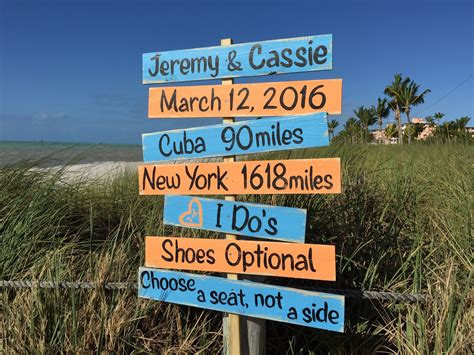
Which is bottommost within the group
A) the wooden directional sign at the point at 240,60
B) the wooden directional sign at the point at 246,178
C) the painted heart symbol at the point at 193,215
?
the painted heart symbol at the point at 193,215

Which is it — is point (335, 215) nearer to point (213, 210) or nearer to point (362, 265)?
point (362, 265)

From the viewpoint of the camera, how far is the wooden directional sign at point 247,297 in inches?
64.9

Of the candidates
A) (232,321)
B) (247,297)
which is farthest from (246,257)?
(232,321)

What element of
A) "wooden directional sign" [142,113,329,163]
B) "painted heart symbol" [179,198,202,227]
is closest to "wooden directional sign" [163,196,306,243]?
"painted heart symbol" [179,198,202,227]

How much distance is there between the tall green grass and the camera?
1.82 metres

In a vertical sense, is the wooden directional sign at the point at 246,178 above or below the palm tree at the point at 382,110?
below

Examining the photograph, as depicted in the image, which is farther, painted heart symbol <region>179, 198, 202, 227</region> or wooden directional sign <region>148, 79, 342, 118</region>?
painted heart symbol <region>179, 198, 202, 227</region>

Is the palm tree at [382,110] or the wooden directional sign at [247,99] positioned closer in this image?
the wooden directional sign at [247,99]

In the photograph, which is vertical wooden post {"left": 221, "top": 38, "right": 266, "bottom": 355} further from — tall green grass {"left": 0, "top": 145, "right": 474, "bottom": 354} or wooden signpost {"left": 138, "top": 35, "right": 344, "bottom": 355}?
tall green grass {"left": 0, "top": 145, "right": 474, "bottom": 354}

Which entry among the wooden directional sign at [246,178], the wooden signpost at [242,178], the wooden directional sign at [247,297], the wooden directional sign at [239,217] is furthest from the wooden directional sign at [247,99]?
the wooden directional sign at [247,297]

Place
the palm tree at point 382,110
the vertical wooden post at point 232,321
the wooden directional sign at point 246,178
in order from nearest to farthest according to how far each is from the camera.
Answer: the wooden directional sign at point 246,178 < the vertical wooden post at point 232,321 < the palm tree at point 382,110

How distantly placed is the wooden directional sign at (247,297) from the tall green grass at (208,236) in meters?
0.22

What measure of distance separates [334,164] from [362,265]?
910 millimetres

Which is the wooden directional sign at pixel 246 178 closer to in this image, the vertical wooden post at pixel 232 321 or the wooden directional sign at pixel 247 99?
the vertical wooden post at pixel 232 321
